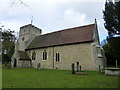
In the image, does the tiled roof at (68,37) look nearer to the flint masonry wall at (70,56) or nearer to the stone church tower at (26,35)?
the flint masonry wall at (70,56)

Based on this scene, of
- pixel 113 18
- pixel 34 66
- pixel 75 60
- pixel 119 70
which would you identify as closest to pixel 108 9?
pixel 113 18

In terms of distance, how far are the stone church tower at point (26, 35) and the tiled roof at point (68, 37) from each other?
283cm

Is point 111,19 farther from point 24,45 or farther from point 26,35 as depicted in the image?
point 26,35

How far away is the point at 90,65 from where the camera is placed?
24.5m

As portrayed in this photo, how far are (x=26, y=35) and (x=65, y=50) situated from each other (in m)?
16.0

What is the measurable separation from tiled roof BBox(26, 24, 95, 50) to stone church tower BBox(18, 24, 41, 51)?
283 centimetres

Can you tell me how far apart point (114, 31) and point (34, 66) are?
22351 mm

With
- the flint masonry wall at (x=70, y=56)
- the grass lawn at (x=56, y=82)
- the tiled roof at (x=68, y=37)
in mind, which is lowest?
the grass lawn at (x=56, y=82)

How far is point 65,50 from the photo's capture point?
28141 mm

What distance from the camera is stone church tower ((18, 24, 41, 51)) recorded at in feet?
125

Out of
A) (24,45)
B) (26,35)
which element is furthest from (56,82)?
(26,35)

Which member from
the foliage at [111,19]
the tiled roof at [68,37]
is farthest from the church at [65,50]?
the foliage at [111,19]

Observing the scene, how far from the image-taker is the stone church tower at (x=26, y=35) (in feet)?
125

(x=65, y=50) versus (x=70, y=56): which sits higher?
(x=65, y=50)
